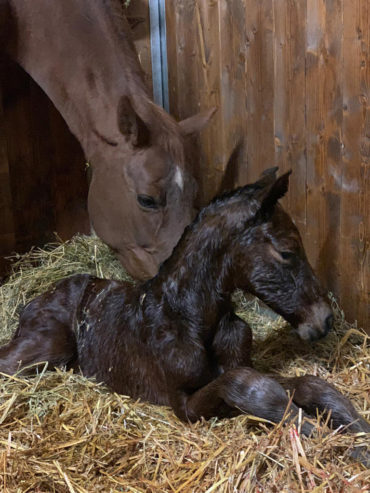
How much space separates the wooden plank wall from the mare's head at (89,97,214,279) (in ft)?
1.51

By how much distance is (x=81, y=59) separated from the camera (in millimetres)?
3854

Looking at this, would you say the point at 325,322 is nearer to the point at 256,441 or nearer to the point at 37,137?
the point at 256,441

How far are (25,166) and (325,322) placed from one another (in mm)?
3076

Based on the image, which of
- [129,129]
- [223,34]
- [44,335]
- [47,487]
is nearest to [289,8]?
[223,34]

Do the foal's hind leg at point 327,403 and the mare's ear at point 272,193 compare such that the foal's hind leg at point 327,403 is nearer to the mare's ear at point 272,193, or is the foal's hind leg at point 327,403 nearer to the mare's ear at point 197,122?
the mare's ear at point 272,193

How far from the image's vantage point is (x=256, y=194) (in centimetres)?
244

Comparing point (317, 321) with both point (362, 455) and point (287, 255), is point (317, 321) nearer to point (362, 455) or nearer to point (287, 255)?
point (287, 255)

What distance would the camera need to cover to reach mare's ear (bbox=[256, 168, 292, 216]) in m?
2.30

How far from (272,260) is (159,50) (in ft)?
9.47

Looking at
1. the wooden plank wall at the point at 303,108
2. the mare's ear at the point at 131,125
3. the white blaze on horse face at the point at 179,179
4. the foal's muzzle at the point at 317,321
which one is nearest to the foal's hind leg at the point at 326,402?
the foal's muzzle at the point at 317,321

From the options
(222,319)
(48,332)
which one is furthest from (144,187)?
(222,319)

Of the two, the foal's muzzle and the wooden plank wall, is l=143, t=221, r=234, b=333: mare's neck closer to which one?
the foal's muzzle

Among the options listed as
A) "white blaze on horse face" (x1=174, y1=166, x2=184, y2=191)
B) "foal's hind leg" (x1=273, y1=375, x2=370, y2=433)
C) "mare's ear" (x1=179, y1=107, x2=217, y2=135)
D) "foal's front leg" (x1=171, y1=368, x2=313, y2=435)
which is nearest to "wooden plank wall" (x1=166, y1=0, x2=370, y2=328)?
"mare's ear" (x1=179, y1=107, x2=217, y2=135)

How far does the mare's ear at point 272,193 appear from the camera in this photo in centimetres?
230
